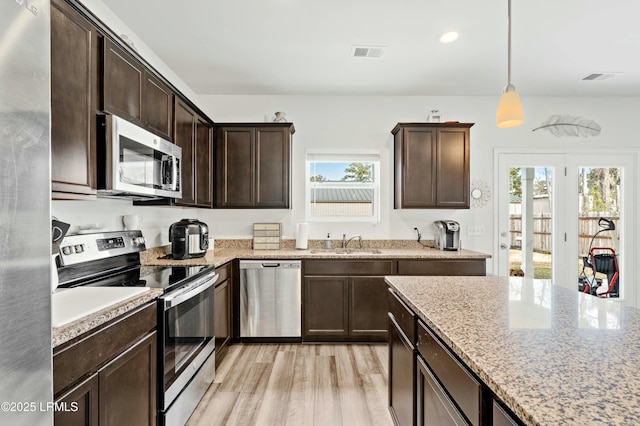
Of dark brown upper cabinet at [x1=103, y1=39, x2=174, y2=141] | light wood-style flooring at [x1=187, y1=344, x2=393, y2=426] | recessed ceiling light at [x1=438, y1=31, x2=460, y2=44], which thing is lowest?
light wood-style flooring at [x1=187, y1=344, x2=393, y2=426]

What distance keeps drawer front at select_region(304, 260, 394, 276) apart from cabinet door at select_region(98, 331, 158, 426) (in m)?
1.76

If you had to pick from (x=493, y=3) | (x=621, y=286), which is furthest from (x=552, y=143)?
(x=493, y=3)

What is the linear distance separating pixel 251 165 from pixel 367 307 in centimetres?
192

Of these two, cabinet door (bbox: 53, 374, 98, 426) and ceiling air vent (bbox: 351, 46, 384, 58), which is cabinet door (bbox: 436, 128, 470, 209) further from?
cabinet door (bbox: 53, 374, 98, 426)

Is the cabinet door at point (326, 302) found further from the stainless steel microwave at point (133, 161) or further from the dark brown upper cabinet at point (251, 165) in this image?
the stainless steel microwave at point (133, 161)

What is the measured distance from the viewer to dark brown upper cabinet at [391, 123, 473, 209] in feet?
11.8

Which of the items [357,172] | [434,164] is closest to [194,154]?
[357,172]

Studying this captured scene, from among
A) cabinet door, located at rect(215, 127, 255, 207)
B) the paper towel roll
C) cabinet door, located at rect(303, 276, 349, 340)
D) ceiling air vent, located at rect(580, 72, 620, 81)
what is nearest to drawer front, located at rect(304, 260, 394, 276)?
cabinet door, located at rect(303, 276, 349, 340)

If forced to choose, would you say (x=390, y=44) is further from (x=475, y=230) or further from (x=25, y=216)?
(x=25, y=216)

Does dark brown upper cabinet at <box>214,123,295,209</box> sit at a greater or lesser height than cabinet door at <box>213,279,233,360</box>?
greater

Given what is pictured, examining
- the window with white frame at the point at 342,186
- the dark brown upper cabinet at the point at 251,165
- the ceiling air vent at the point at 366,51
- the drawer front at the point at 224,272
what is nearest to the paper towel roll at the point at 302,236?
the window with white frame at the point at 342,186

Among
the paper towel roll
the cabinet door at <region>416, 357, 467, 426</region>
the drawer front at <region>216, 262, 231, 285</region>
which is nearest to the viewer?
the cabinet door at <region>416, 357, 467, 426</region>

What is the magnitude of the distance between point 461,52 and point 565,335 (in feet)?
8.63

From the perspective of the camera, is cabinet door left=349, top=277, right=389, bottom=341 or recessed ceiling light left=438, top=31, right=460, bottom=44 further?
cabinet door left=349, top=277, right=389, bottom=341
